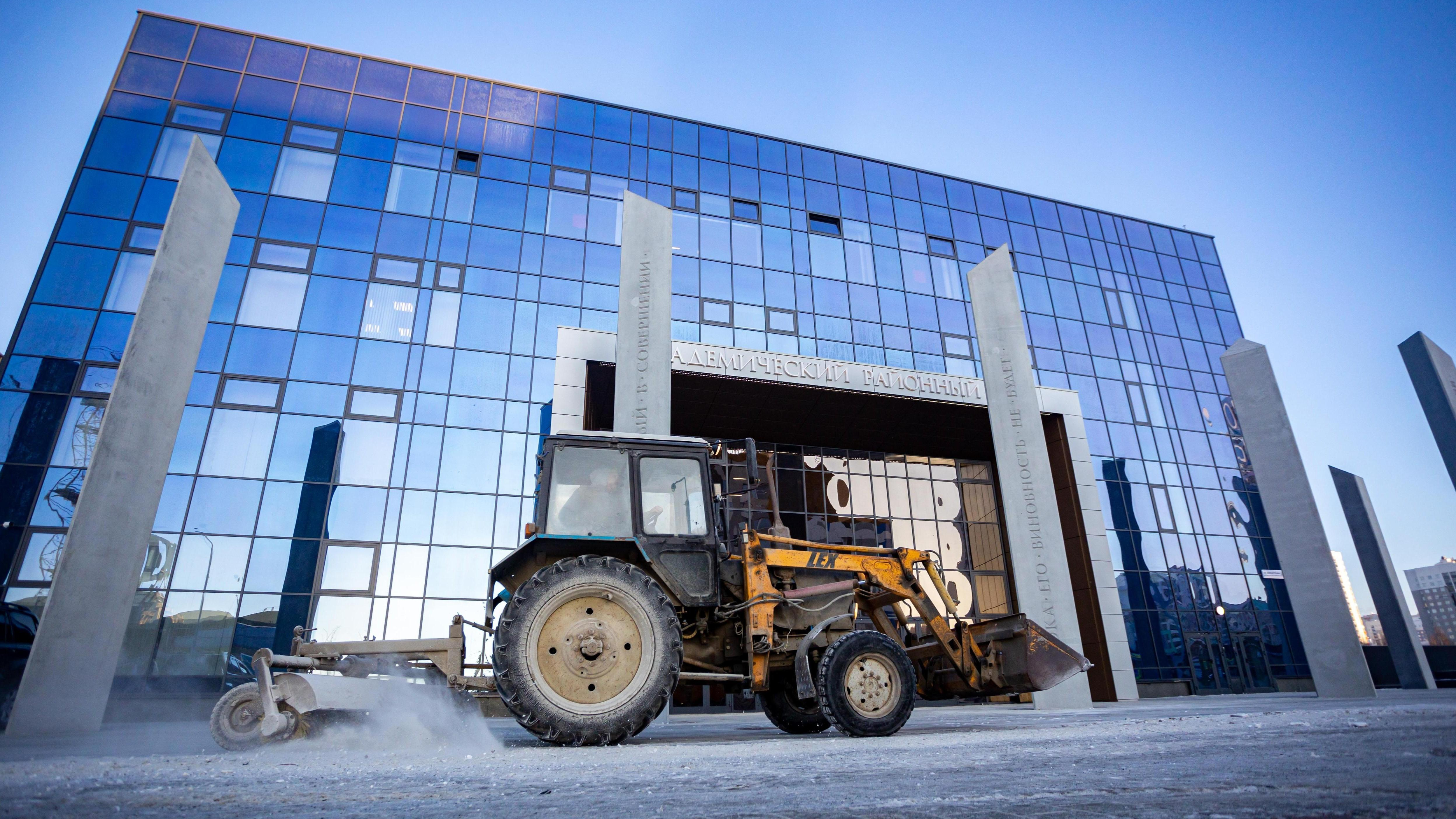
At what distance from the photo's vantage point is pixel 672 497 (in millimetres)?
6785

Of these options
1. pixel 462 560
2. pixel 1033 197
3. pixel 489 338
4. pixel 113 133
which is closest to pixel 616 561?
pixel 462 560

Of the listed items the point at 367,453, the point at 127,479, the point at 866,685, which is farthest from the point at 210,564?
the point at 866,685

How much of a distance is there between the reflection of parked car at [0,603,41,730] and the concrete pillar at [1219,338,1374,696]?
19.9 meters

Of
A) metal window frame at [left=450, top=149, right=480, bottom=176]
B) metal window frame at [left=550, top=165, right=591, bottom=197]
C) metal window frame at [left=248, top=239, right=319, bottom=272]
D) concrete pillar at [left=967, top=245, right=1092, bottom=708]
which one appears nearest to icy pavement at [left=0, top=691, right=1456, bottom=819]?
concrete pillar at [left=967, top=245, right=1092, bottom=708]

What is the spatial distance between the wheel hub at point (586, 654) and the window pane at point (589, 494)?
821mm

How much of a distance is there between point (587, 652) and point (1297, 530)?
1342 centimetres

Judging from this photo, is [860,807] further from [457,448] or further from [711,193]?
[711,193]

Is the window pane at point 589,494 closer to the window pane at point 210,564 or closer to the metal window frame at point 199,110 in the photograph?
the window pane at point 210,564

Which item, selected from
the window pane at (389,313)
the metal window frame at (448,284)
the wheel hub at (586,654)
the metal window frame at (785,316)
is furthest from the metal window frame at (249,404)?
the wheel hub at (586,654)

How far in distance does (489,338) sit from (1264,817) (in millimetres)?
20775

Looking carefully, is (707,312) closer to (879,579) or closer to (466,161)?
(466,161)

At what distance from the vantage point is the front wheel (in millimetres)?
6148

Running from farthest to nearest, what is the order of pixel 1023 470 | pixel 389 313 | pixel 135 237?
pixel 389 313 < pixel 135 237 < pixel 1023 470

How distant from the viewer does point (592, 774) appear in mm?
3207
